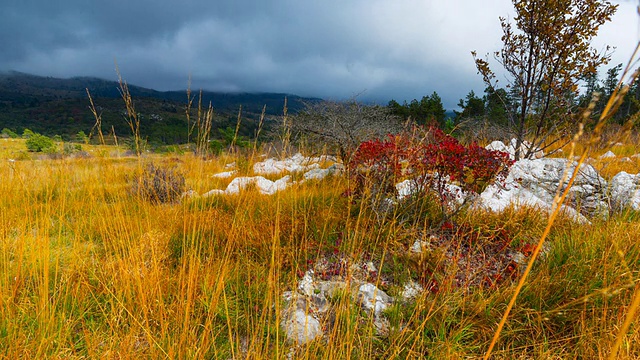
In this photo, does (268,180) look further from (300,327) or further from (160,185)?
(300,327)

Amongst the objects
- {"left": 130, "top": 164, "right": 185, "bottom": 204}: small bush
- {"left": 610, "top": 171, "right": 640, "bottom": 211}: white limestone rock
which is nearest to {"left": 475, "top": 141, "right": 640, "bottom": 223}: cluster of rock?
{"left": 610, "top": 171, "right": 640, "bottom": 211}: white limestone rock

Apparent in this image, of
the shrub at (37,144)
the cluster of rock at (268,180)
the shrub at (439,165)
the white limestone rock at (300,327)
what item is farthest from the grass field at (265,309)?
the shrub at (37,144)

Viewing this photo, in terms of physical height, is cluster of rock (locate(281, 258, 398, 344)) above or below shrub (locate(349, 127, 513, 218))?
below

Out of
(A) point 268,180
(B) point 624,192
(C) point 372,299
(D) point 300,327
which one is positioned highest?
(B) point 624,192

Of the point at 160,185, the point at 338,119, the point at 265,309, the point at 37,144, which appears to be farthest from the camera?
the point at 37,144

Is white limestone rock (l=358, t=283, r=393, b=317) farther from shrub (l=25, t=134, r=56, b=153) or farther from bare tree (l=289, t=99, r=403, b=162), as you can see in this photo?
shrub (l=25, t=134, r=56, b=153)

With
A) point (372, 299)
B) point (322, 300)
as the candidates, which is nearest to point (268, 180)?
point (322, 300)

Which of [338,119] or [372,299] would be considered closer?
[372,299]

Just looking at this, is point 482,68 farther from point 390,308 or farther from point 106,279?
point 106,279

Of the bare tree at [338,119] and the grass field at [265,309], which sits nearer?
the grass field at [265,309]

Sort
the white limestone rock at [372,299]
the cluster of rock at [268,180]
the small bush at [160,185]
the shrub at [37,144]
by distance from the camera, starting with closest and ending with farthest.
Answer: the white limestone rock at [372,299] → the small bush at [160,185] → the cluster of rock at [268,180] → the shrub at [37,144]

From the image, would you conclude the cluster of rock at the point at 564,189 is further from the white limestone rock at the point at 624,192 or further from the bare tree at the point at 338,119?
the bare tree at the point at 338,119

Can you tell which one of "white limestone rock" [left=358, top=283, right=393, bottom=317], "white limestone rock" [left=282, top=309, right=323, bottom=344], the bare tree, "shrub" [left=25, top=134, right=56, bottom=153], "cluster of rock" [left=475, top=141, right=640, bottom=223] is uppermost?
the bare tree

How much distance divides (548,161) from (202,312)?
5178 mm
